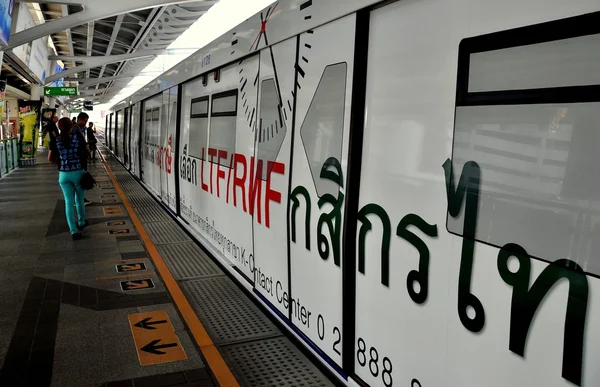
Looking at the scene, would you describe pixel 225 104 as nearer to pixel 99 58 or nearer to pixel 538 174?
pixel 538 174

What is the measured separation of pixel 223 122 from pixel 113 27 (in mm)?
15510

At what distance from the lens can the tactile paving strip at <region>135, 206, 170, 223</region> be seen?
814cm

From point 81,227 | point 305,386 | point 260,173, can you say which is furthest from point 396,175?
point 81,227

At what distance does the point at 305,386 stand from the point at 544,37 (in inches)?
93.7

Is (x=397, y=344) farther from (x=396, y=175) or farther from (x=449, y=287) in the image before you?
(x=396, y=175)

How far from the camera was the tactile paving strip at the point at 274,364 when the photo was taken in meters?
3.08

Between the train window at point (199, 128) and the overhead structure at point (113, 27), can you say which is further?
the overhead structure at point (113, 27)

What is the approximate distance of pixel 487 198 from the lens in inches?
72.0

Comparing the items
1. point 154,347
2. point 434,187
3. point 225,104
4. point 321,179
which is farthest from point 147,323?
point 434,187

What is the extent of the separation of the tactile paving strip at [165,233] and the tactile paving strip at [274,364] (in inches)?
134

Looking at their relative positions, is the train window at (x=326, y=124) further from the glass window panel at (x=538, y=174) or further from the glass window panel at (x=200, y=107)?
the glass window panel at (x=200, y=107)

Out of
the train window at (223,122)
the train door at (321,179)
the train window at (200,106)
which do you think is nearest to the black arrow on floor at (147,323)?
the train door at (321,179)

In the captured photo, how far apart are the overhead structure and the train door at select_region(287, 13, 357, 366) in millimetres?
9680

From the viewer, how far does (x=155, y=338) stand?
12.0 ft
